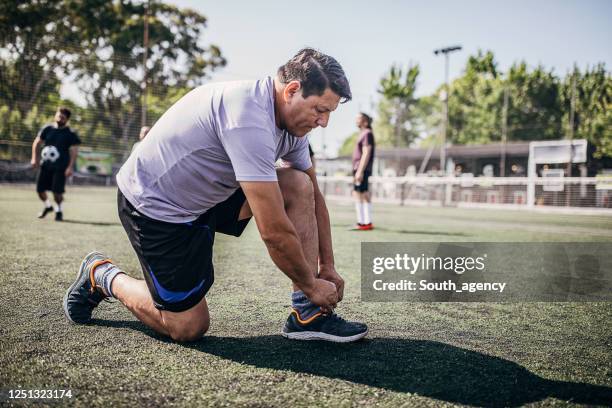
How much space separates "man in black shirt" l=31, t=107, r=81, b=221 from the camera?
9828 mm

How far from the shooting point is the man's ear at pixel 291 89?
7.95 ft

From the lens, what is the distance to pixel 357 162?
35.9ft

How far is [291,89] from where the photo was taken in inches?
95.7

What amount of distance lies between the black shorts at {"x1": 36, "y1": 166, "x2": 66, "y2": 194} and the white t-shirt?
788cm

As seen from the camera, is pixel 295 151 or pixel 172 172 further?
pixel 295 151

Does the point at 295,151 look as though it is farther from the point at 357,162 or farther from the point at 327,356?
the point at 357,162

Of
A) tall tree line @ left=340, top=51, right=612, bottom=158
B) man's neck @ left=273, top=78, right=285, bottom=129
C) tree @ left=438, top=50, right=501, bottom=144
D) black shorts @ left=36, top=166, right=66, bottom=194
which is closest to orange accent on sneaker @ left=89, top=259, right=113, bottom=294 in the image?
man's neck @ left=273, top=78, right=285, bottom=129

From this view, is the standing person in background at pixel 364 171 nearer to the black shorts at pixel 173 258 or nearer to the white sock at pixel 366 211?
the white sock at pixel 366 211

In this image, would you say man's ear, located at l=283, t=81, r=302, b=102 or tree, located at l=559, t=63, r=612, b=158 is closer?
man's ear, located at l=283, t=81, r=302, b=102

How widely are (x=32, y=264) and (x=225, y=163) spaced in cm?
337

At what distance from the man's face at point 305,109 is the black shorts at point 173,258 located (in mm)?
804

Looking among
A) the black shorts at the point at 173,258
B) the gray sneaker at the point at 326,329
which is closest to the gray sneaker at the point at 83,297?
the black shorts at the point at 173,258

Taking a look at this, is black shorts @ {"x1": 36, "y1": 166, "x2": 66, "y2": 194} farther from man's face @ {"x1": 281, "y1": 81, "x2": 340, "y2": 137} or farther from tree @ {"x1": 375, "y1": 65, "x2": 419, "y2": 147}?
tree @ {"x1": 375, "y1": 65, "x2": 419, "y2": 147}

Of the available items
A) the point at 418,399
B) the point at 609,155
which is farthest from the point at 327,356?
the point at 609,155
